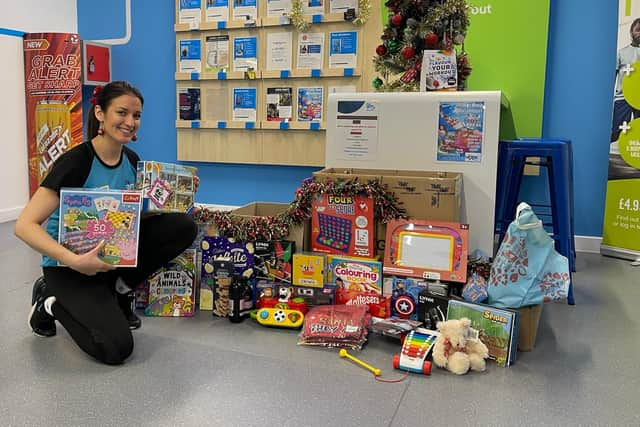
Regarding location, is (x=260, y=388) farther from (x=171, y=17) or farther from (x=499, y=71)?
(x=171, y=17)

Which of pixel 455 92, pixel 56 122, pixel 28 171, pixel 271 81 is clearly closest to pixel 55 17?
pixel 56 122

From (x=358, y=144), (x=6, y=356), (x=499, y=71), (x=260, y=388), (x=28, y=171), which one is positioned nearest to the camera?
(x=260, y=388)

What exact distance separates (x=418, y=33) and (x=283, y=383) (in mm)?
1759

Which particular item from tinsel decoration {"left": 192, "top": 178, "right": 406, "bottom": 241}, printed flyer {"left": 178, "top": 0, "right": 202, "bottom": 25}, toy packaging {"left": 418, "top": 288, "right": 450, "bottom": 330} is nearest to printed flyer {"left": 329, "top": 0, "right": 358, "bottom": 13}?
printed flyer {"left": 178, "top": 0, "right": 202, "bottom": 25}

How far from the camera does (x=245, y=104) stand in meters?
4.39

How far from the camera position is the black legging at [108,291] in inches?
72.9

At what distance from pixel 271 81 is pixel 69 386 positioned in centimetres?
305

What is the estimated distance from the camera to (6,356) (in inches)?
75.0

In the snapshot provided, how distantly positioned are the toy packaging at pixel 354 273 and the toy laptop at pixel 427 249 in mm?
51

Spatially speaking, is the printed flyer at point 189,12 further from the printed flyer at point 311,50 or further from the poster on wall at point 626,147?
the poster on wall at point 626,147

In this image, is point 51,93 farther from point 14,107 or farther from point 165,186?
point 165,186

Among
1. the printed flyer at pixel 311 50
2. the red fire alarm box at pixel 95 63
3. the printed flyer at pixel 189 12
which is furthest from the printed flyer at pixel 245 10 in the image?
the red fire alarm box at pixel 95 63

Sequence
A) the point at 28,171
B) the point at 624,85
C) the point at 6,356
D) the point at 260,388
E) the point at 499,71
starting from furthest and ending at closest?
the point at 28,171
the point at 499,71
the point at 624,85
the point at 6,356
the point at 260,388

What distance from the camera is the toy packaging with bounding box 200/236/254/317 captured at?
2299mm
